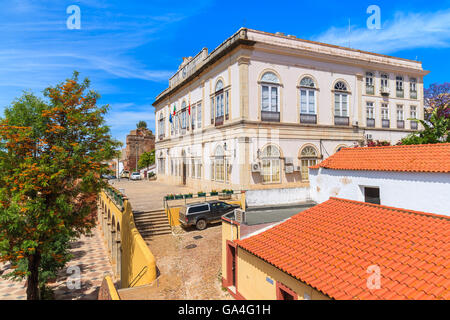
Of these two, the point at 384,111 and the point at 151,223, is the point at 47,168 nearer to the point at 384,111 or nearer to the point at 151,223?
the point at 151,223

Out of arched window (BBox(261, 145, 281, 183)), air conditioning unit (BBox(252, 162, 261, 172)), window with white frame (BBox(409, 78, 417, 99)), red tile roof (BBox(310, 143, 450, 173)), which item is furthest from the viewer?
window with white frame (BBox(409, 78, 417, 99))

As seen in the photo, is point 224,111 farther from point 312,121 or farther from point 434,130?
point 434,130

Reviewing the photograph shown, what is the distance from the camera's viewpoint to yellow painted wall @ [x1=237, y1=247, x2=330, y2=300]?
6.97 metres

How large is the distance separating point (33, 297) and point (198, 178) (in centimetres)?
1845

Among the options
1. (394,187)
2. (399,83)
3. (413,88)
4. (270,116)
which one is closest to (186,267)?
(394,187)

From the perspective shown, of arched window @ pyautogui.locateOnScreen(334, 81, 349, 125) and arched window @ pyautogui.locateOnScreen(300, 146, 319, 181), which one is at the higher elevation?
arched window @ pyautogui.locateOnScreen(334, 81, 349, 125)

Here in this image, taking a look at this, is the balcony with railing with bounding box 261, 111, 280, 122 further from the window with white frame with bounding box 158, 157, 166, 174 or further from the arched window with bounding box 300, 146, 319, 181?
the window with white frame with bounding box 158, 157, 166, 174

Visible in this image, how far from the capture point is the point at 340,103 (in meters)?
26.4

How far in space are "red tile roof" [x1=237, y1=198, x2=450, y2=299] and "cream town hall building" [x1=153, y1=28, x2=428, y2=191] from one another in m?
12.4

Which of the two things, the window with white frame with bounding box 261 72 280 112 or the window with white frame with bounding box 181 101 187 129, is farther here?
the window with white frame with bounding box 181 101 187 129

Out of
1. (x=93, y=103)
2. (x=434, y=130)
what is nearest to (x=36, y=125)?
(x=93, y=103)

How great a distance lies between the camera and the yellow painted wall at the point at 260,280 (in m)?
6.97

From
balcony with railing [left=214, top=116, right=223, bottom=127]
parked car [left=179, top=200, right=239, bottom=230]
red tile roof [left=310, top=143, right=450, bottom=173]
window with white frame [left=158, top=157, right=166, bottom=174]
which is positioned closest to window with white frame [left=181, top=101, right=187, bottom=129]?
balcony with railing [left=214, top=116, right=223, bottom=127]

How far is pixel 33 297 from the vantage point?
41.2 ft
